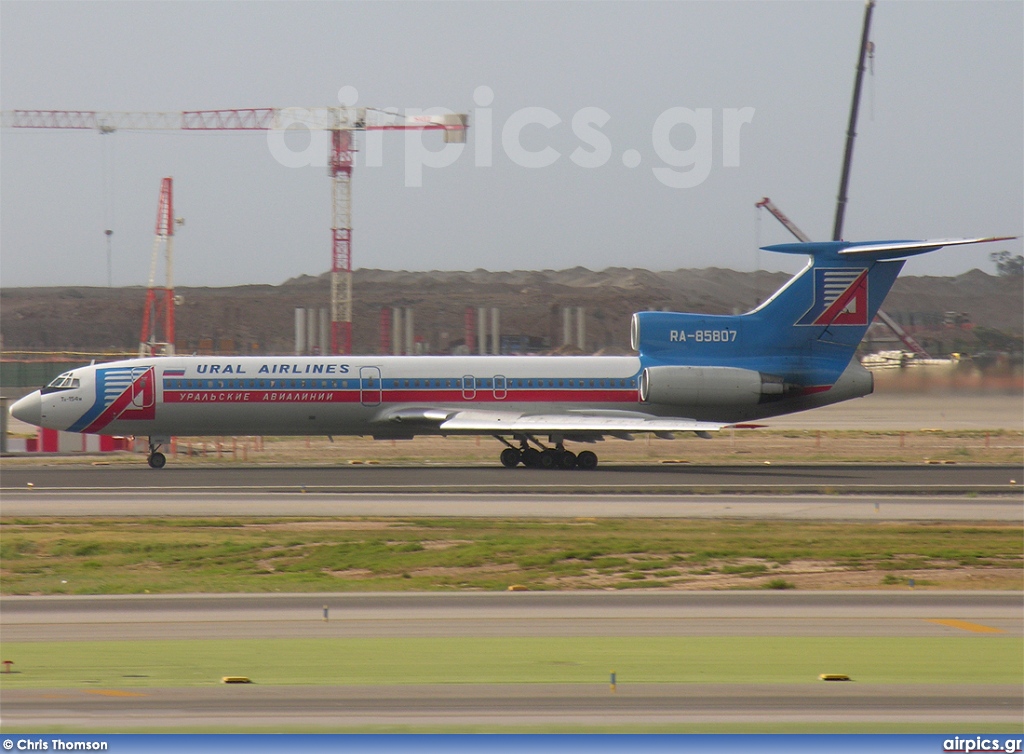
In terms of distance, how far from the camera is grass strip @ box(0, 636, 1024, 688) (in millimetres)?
9383

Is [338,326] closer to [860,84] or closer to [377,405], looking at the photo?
[860,84]

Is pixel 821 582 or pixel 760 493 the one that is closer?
pixel 821 582

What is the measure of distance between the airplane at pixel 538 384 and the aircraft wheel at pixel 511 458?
4 cm

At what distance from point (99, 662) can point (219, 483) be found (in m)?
18.6

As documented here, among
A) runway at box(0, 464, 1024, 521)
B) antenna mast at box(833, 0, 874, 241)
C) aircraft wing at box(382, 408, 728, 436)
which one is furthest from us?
antenna mast at box(833, 0, 874, 241)

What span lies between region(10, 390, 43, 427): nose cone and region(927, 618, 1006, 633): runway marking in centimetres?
2835

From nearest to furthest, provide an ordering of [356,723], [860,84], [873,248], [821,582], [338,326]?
[356,723] → [821,582] → [873,248] → [860,84] → [338,326]

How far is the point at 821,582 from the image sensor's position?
50.0ft

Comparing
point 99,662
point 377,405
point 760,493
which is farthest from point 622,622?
point 377,405

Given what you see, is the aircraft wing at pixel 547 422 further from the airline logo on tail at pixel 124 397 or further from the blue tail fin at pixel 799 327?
the airline logo on tail at pixel 124 397

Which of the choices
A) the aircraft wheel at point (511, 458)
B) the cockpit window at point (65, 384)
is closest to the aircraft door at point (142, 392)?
the cockpit window at point (65, 384)

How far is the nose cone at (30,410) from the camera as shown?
3272 cm

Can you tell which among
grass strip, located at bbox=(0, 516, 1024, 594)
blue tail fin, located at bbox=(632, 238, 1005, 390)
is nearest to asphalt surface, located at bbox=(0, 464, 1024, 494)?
blue tail fin, located at bbox=(632, 238, 1005, 390)

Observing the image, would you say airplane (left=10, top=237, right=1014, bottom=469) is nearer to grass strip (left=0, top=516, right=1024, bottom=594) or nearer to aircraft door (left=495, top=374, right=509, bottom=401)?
aircraft door (left=495, top=374, right=509, bottom=401)
